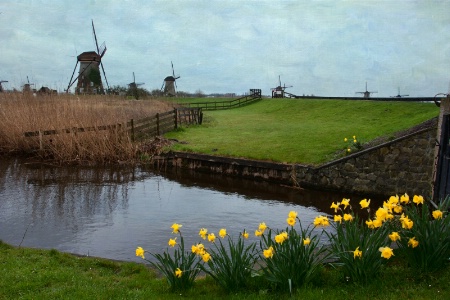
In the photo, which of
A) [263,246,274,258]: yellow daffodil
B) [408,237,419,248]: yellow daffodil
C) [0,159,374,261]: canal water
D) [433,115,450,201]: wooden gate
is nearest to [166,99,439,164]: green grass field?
[0,159,374,261]: canal water

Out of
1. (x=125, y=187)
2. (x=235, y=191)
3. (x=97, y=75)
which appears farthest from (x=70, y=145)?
(x=97, y=75)

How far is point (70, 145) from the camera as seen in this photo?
18.6 metres

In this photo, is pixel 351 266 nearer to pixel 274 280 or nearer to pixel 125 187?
pixel 274 280

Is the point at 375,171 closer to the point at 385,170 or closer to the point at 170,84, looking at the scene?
the point at 385,170

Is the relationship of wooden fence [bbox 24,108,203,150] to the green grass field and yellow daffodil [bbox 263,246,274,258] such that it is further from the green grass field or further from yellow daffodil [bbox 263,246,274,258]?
yellow daffodil [bbox 263,246,274,258]

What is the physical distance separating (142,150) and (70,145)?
3307 millimetres

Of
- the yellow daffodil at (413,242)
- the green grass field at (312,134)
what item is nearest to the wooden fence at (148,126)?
the green grass field at (312,134)

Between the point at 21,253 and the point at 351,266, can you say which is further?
the point at 21,253

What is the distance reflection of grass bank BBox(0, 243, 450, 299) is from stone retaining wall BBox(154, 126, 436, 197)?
7918 millimetres

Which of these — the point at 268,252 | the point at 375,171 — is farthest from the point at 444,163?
the point at 268,252

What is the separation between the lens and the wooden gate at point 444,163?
27.6 ft

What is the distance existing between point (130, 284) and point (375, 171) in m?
10.0

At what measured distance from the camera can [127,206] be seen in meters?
11.8

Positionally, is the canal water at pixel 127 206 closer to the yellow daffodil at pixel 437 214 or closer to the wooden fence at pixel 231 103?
the yellow daffodil at pixel 437 214
